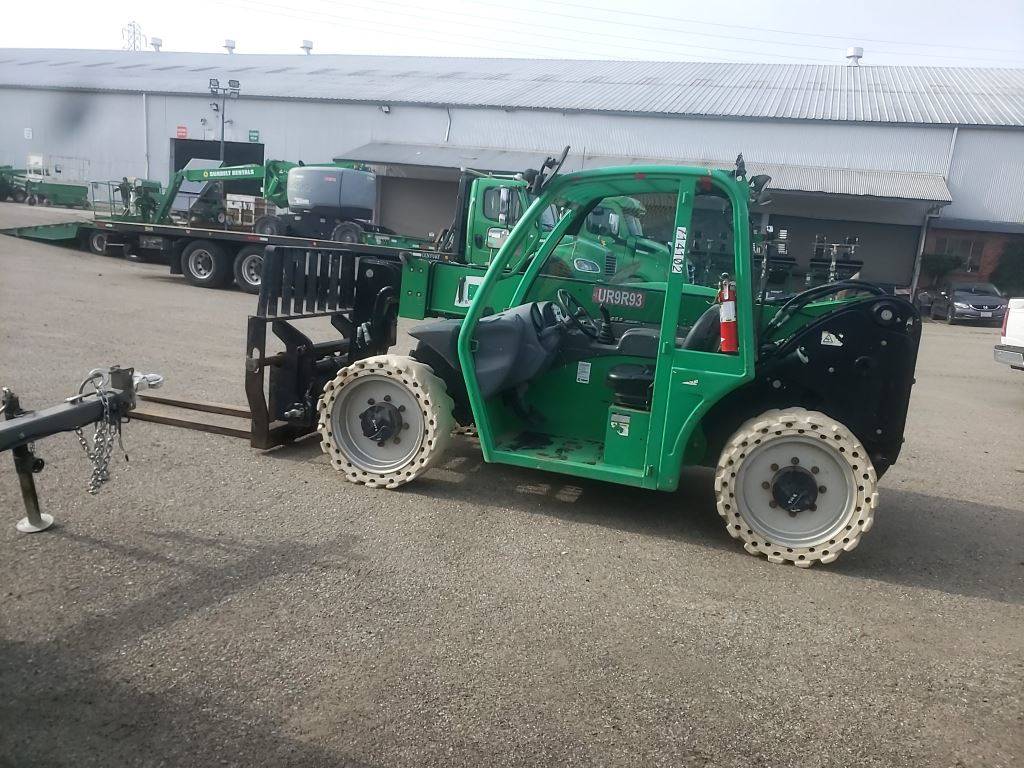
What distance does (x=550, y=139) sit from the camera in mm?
31875

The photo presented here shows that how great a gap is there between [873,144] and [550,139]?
11402mm

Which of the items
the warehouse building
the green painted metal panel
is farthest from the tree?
the green painted metal panel

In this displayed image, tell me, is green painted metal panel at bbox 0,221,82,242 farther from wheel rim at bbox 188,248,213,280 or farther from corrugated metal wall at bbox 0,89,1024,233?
corrugated metal wall at bbox 0,89,1024,233

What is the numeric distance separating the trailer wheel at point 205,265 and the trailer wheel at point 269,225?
2.51 meters

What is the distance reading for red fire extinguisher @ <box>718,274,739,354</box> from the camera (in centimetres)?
463

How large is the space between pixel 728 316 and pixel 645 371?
0.70m

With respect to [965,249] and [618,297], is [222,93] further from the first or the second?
[618,297]

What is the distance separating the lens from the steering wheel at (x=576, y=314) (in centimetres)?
573

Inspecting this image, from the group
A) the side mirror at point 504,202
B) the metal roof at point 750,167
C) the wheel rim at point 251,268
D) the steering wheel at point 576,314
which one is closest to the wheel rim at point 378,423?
the steering wheel at point 576,314

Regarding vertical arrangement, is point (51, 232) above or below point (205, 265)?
above

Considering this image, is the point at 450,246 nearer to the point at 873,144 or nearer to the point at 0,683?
the point at 0,683

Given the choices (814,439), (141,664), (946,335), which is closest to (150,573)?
(141,664)

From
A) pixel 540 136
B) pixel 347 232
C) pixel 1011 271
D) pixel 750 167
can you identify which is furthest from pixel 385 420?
pixel 1011 271

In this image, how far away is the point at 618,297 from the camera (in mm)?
5887
